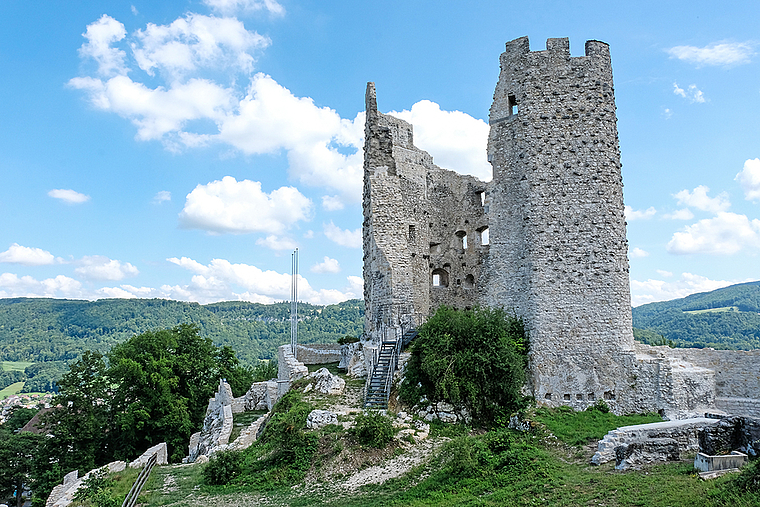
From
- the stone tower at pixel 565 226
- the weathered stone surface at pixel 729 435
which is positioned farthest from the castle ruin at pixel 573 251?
the weathered stone surface at pixel 729 435

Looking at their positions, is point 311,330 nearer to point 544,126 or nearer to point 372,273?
point 372,273

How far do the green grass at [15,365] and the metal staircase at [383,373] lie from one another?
161745 millimetres

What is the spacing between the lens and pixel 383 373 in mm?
19031

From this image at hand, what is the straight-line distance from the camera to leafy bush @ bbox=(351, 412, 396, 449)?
14227 mm


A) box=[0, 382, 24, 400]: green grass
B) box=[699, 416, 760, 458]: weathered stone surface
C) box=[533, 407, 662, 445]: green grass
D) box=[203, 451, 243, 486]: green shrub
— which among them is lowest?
box=[0, 382, 24, 400]: green grass

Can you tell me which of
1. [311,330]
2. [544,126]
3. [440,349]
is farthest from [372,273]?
[311,330]

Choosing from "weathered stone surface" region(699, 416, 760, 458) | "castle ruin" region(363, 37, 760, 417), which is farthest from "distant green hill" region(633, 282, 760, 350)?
"weathered stone surface" region(699, 416, 760, 458)

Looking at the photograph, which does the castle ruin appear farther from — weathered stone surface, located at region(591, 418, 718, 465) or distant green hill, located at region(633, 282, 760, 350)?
distant green hill, located at region(633, 282, 760, 350)

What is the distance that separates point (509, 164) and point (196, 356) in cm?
2283

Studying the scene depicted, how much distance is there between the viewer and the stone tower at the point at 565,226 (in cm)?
1906

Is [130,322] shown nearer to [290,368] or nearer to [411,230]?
[290,368]

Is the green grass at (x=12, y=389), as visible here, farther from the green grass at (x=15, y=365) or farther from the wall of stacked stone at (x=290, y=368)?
the wall of stacked stone at (x=290, y=368)

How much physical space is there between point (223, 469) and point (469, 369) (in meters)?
8.33

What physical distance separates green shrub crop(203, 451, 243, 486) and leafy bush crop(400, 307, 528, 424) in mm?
5866
